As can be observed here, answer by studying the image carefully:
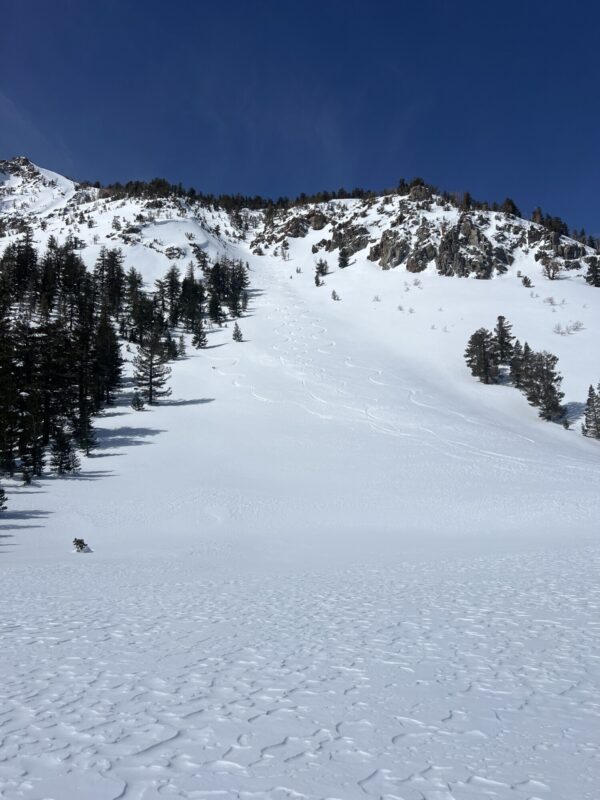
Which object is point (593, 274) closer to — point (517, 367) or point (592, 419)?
point (517, 367)

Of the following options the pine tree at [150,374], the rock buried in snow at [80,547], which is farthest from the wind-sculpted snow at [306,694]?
the pine tree at [150,374]

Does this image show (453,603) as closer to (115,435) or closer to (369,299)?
(115,435)

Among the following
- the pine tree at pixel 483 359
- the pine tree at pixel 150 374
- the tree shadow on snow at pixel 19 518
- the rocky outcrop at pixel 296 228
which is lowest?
the tree shadow on snow at pixel 19 518

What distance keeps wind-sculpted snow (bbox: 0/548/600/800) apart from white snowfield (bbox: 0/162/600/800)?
3 cm

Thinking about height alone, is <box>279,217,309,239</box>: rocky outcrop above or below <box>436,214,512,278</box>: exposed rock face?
above

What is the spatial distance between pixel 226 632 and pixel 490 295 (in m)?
80.8

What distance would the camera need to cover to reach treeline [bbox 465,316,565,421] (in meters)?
41.4

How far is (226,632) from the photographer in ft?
22.9

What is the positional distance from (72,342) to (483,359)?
42.6 metres

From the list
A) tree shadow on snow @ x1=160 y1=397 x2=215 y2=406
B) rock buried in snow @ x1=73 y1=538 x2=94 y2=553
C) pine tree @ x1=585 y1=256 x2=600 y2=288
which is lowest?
rock buried in snow @ x1=73 y1=538 x2=94 y2=553

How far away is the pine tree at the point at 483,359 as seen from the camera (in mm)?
49688

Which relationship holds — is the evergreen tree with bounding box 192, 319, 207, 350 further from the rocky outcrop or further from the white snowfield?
the rocky outcrop

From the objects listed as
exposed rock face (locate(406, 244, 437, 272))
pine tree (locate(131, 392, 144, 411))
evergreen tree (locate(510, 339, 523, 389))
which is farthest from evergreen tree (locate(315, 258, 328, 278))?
pine tree (locate(131, 392, 144, 411))

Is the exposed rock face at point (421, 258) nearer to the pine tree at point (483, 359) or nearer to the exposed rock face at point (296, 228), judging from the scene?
the exposed rock face at point (296, 228)
